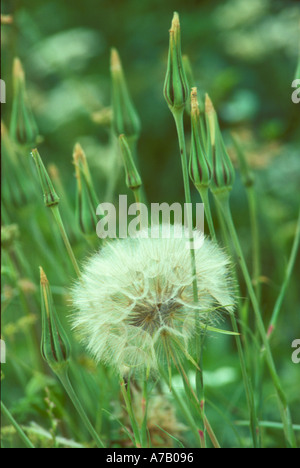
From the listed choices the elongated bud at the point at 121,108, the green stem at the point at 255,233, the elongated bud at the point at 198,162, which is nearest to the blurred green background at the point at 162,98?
the green stem at the point at 255,233

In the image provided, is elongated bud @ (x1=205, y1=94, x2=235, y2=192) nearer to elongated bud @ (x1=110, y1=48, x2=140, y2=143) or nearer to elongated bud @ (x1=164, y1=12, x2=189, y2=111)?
elongated bud @ (x1=164, y1=12, x2=189, y2=111)

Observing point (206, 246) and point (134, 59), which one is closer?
point (206, 246)

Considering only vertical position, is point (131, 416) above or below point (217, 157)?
below

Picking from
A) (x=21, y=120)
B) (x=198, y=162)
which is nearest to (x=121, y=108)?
(x=21, y=120)

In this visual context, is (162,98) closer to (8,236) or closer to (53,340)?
(8,236)

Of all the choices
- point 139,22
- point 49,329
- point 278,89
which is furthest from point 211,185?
point 139,22
